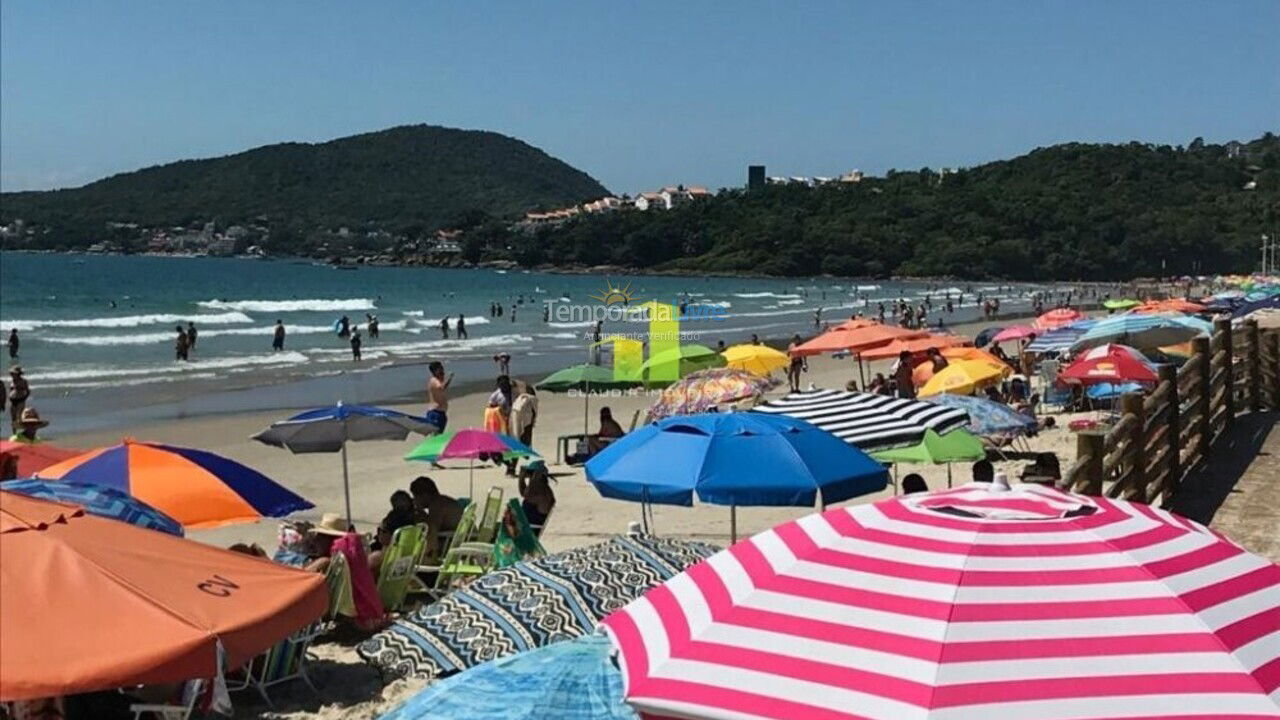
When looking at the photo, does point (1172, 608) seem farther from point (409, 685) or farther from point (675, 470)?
point (409, 685)

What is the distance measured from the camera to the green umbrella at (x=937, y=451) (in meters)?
9.48

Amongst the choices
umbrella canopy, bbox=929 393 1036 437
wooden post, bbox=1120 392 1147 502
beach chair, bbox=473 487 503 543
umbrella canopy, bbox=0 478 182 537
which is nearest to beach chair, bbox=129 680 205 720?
umbrella canopy, bbox=0 478 182 537

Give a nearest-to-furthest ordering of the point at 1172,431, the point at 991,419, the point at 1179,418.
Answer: the point at 1172,431
the point at 1179,418
the point at 991,419

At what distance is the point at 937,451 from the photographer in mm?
9594

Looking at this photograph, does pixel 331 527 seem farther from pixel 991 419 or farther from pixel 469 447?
pixel 991 419

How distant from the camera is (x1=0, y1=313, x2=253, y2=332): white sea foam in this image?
56625mm

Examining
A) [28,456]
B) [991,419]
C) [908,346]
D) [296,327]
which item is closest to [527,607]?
[28,456]

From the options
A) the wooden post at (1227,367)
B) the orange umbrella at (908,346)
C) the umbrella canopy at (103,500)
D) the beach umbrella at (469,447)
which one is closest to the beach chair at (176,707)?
the umbrella canopy at (103,500)

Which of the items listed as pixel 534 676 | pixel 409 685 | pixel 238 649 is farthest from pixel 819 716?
pixel 409 685

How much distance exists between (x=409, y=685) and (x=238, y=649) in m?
2.72

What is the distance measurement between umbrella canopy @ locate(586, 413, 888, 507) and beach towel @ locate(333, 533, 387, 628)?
67.8 inches

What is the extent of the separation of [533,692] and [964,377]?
12.5 meters

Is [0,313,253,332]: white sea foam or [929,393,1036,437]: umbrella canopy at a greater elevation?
[929,393,1036,437]: umbrella canopy

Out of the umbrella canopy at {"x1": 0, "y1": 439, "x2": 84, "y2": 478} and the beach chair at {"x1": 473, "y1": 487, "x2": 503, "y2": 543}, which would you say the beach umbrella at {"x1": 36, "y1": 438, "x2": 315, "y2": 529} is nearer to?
the umbrella canopy at {"x1": 0, "y1": 439, "x2": 84, "y2": 478}
